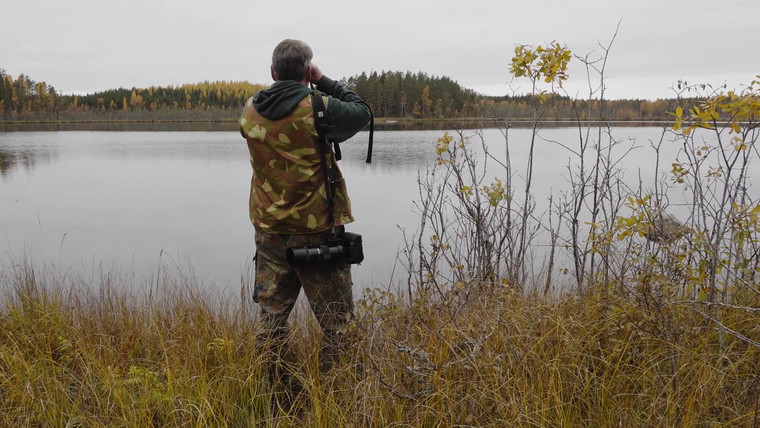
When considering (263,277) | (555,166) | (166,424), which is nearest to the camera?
(166,424)

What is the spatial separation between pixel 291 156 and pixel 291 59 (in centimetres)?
43

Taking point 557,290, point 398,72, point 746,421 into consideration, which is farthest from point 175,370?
point 398,72

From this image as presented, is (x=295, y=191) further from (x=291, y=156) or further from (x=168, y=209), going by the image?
(x=168, y=209)

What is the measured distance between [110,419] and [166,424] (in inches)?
11.4

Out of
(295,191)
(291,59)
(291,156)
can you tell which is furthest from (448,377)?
(291,59)

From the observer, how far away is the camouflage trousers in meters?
2.71

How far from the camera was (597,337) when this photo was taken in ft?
9.79

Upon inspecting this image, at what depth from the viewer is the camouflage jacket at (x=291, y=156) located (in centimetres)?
254

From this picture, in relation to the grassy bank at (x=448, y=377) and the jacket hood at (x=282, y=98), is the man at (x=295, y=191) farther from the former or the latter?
the grassy bank at (x=448, y=377)

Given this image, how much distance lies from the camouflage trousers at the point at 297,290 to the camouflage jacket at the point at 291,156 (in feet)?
0.28

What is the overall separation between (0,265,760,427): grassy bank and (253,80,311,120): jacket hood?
1.08 metres

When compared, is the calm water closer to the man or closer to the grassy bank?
the grassy bank

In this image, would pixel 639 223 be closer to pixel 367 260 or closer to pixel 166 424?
pixel 166 424

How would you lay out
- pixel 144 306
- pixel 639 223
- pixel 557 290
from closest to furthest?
pixel 639 223, pixel 144 306, pixel 557 290
